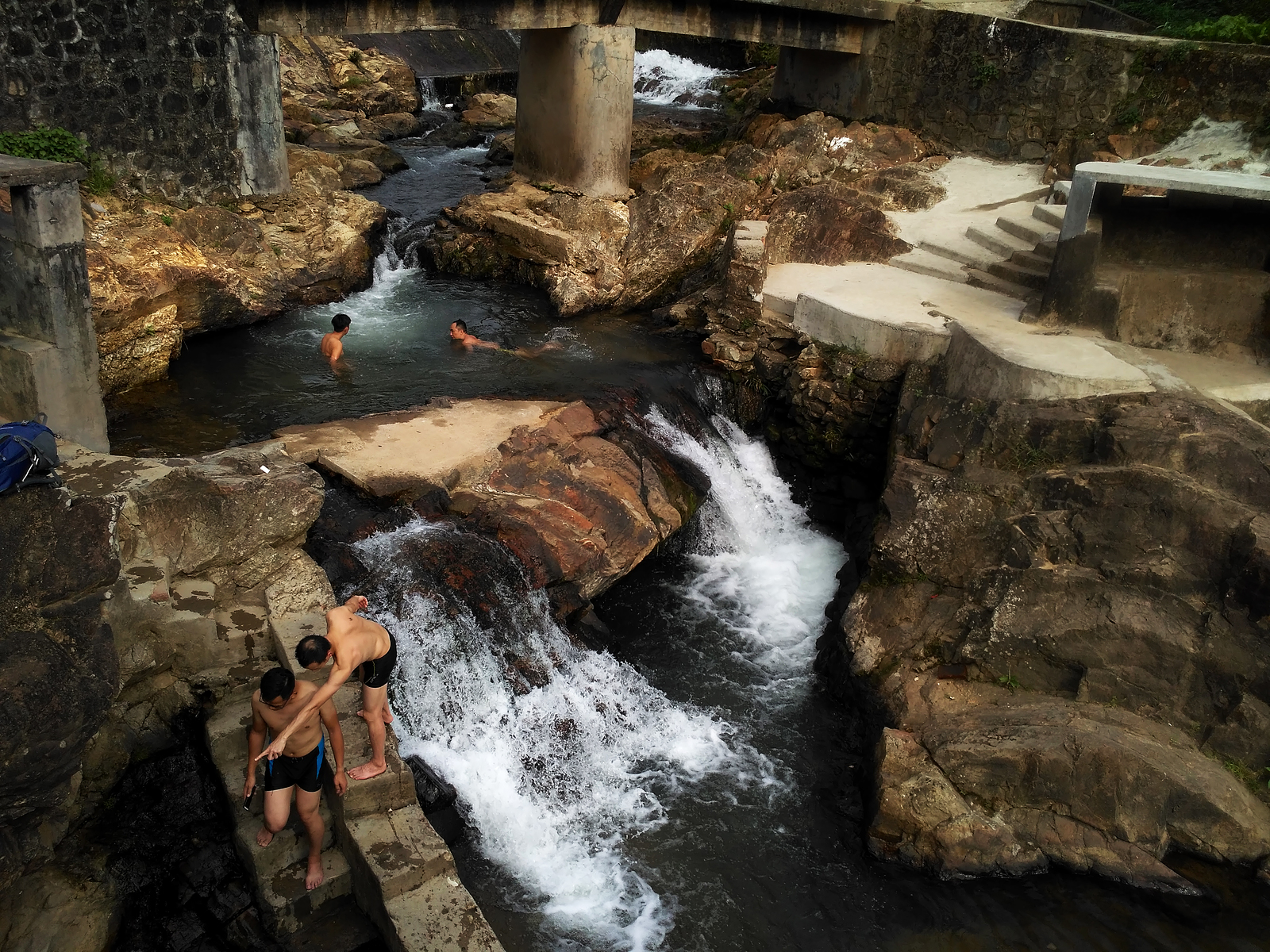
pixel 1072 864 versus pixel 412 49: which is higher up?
pixel 412 49

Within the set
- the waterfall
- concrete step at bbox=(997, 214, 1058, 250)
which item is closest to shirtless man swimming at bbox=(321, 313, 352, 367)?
concrete step at bbox=(997, 214, 1058, 250)

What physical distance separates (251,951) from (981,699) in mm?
5264

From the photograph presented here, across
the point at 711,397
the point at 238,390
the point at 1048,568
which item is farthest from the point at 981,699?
the point at 238,390

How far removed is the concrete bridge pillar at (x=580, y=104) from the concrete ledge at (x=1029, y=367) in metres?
6.14

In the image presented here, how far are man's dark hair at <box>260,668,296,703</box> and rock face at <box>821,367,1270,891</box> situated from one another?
13.2ft

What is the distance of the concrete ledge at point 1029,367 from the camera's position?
8.55 m

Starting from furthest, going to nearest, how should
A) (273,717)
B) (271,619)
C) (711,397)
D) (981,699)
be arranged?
1. (711,397)
2. (981,699)
3. (271,619)
4. (273,717)

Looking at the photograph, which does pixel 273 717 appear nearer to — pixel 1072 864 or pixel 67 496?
pixel 67 496

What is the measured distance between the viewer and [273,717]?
5.34 metres

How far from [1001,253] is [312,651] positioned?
956cm

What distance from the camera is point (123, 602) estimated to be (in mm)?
5961

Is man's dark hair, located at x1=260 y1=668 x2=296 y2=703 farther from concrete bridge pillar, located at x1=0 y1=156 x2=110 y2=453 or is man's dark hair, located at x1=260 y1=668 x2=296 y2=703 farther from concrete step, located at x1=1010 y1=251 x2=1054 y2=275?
concrete step, located at x1=1010 y1=251 x2=1054 y2=275

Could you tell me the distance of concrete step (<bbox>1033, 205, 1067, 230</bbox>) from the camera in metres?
11.8

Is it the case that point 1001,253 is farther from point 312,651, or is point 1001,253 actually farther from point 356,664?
point 312,651
